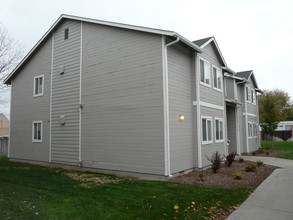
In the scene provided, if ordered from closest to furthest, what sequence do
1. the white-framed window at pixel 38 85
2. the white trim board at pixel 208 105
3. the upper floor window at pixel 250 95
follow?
1. the white trim board at pixel 208 105
2. the white-framed window at pixel 38 85
3. the upper floor window at pixel 250 95

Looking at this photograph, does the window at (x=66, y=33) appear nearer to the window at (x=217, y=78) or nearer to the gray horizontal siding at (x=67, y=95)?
the gray horizontal siding at (x=67, y=95)

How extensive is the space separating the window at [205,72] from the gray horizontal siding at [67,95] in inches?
248

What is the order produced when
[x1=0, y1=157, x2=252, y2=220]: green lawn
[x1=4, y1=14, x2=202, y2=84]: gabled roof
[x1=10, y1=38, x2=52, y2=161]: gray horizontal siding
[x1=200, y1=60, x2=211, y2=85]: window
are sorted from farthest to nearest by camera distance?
[x1=10, y1=38, x2=52, y2=161]: gray horizontal siding → [x1=200, y1=60, x2=211, y2=85]: window → [x1=4, y1=14, x2=202, y2=84]: gabled roof → [x1=0, y1=157, x2=252, y2=220]: green lawn

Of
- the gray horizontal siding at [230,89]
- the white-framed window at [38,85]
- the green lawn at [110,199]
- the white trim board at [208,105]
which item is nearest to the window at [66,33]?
the white-framed window at [38,85]

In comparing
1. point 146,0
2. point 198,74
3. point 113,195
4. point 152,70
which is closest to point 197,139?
point 198,74

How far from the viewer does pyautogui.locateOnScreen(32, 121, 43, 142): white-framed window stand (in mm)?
15438

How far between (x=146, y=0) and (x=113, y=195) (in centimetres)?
1603

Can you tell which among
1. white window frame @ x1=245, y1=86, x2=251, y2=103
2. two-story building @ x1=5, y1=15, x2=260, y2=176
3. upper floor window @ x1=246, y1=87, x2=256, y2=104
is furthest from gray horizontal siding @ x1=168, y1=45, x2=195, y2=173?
upper floor window @ x1=246, y1=87, x2=256, y2=104

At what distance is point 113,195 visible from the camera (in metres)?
7.49

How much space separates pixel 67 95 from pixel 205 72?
290 inches

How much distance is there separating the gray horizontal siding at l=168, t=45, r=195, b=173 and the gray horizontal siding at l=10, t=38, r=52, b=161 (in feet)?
25.8

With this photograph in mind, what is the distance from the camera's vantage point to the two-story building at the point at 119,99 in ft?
34.9

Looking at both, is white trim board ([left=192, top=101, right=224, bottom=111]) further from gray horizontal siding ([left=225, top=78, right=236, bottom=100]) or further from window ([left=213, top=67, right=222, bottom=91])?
gray horizontal siding ([left=225, top=78, right=236, bottom=100])

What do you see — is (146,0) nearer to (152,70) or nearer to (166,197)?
(152,70)
